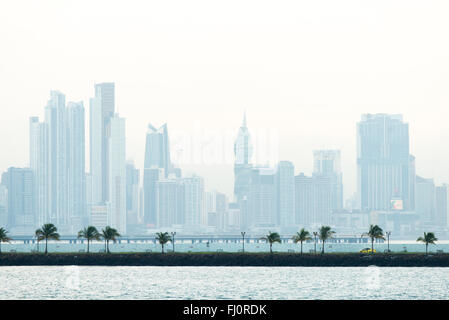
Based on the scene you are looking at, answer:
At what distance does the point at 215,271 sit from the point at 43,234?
41936mm

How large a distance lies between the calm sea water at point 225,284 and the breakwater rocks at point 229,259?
18.5 ft

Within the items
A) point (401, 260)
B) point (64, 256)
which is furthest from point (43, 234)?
point (401, 260)

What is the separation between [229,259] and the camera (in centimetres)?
15138

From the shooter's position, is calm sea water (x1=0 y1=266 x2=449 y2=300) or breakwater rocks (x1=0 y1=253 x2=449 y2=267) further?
breakwater rocks (x1=0 y1=253 x2=449 y2=267)

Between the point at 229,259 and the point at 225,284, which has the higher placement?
the point at 229,259

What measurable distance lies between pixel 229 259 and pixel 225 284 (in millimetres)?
48784

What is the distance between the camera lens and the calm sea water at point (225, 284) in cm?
8656

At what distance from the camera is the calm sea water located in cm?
8656

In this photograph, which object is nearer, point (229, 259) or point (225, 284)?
point (225, 284)

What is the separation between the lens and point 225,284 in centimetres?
10269

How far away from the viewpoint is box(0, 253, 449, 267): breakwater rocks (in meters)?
147

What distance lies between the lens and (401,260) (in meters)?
146

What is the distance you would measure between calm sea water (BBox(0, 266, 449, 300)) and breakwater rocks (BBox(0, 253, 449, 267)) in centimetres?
564
